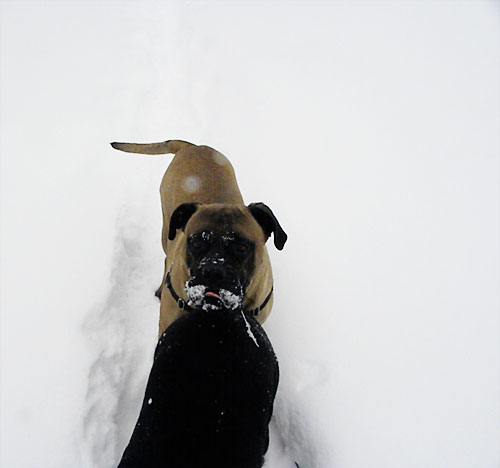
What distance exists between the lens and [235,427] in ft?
5.19

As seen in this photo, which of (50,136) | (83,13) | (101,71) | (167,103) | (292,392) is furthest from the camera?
(83,13)

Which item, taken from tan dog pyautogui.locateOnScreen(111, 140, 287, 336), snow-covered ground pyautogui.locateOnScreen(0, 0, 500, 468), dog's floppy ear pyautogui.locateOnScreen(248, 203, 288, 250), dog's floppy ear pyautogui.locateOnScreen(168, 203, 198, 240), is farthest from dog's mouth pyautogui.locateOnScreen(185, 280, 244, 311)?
snow-covered ground pyautogui.locateOnScreen(0, 0, 500, 468)

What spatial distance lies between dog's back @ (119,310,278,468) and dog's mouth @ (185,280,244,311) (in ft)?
0.25

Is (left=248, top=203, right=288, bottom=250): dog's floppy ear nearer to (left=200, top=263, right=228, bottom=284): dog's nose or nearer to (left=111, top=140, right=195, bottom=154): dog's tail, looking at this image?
(left=200, top=263, right=228, bottom=284): dog's nose

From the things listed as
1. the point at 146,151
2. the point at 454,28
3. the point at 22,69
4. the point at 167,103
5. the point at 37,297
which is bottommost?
the point at 37,297

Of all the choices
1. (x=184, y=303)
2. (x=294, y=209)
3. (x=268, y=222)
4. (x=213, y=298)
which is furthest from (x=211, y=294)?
(x=294, y=209)

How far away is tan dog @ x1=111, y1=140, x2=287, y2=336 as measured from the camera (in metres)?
2.04

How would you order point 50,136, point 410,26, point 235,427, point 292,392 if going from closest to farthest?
point 235,427, point 292,392, point 50,136, point 410,26

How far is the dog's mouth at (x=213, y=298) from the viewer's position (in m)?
1.98

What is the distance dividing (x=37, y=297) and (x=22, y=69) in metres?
4.23

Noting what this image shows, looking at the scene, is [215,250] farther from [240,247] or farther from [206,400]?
[206,400]

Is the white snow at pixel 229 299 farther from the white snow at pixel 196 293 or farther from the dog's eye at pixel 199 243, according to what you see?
the dog's eye at pixel 199 243

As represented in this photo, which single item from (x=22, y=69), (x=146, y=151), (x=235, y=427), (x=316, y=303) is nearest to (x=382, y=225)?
(x=316, y=303)

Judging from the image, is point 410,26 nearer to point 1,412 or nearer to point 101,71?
point 101,71
